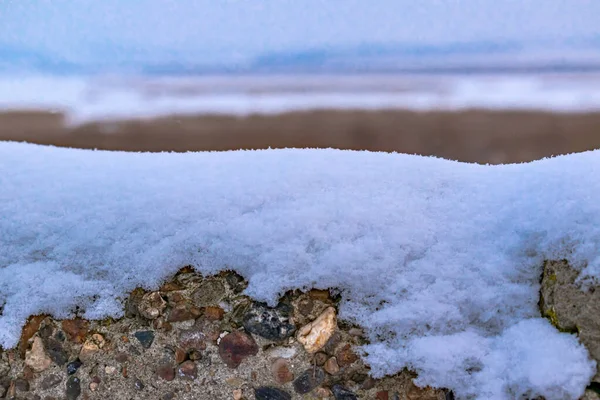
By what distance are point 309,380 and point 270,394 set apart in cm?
7

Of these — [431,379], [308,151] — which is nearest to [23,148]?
[308,151]

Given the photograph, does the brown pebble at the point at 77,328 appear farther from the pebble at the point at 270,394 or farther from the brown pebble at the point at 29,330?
the pebble at the point at 270,394

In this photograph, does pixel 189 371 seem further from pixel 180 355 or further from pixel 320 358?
pixel 320 358

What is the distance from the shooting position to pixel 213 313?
0.89m

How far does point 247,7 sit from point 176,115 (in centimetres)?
39

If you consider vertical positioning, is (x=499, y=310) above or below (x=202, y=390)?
above

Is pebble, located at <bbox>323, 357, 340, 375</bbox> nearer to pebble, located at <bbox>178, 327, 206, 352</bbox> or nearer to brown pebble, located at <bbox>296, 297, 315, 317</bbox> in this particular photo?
brown pebble, located at <bbox>296, 297, 315, 317</bbox>

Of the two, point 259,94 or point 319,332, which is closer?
point 319,332

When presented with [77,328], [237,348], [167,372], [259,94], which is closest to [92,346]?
[77,328]

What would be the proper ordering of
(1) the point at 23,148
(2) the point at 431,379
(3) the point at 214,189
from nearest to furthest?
1. (2) the point at 431,379
2. (3) the point at 214,189
3. (1) the point at 23,148

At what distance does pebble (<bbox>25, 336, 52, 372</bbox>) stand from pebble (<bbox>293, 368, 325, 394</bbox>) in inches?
18.2

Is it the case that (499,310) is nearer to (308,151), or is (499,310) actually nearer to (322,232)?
(322,232)

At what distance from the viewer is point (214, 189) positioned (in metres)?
0.95

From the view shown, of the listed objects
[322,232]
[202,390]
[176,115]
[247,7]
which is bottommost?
[202,390]
